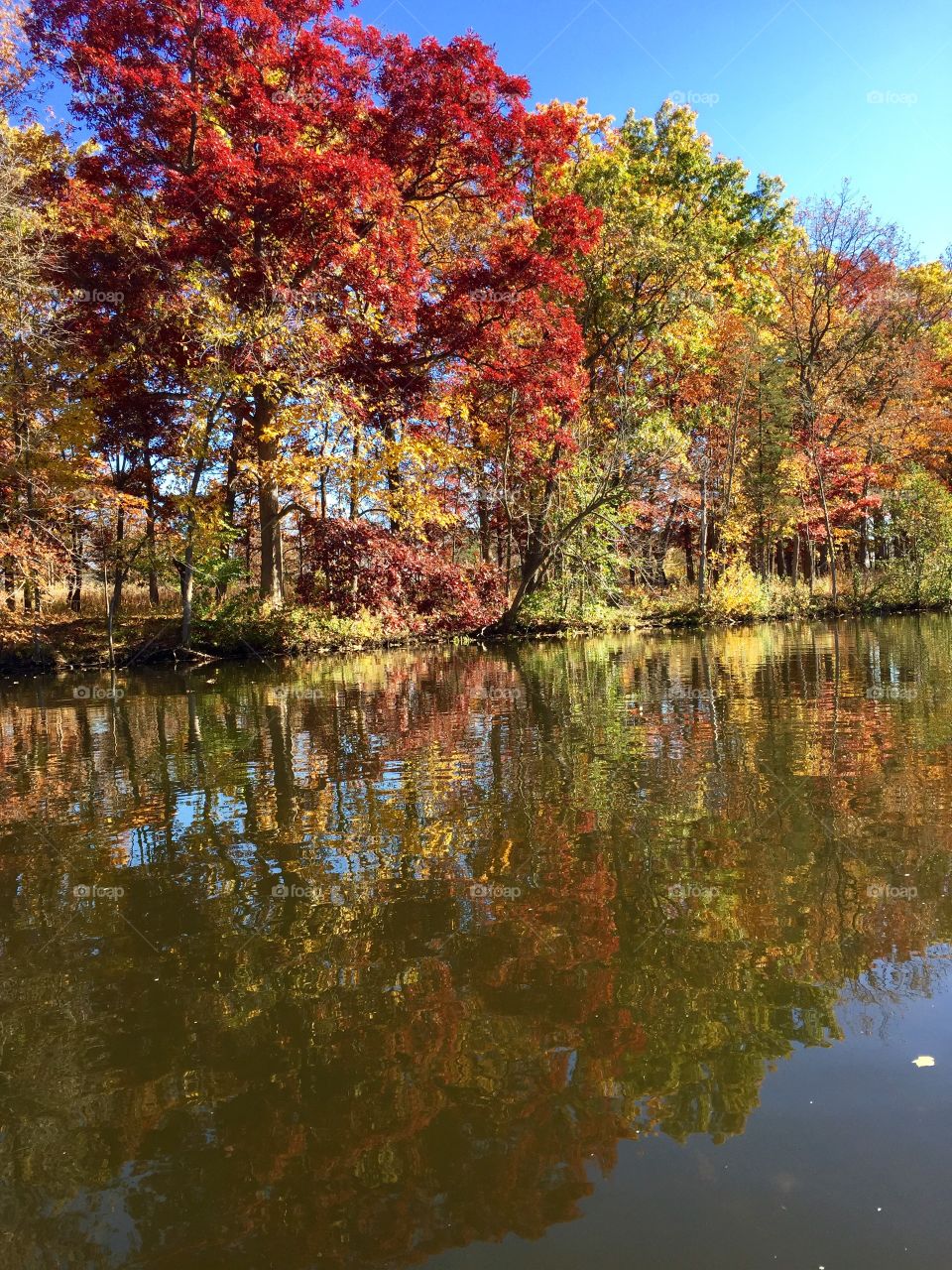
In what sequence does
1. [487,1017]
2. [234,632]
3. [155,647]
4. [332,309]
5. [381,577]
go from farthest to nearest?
[381,577] < [234,632] < [155,647] < [332,309] < [487,1017]

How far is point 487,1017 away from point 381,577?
17.5 m

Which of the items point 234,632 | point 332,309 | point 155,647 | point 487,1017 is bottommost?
point 487,1017

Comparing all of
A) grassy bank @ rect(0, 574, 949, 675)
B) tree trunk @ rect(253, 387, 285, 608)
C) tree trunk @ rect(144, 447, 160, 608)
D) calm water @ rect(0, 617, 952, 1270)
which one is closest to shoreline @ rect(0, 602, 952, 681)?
grassy bank @ rect(0, 574, 949, 675)

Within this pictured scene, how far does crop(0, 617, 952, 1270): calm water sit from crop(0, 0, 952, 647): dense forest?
12.2 meters

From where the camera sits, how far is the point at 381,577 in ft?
66.0

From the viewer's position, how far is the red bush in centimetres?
1978

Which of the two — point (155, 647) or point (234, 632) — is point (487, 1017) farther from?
point (155, 647)

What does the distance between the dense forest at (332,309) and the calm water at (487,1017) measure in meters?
12.2

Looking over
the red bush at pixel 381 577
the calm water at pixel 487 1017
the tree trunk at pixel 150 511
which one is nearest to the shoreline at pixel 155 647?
the red bush at pixel 381 577

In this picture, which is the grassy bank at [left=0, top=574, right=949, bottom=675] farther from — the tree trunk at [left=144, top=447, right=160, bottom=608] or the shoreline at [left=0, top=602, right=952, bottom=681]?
the tree trunk at [left=144, top=447, right=160, bottom=608]

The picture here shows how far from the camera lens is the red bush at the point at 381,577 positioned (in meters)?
19.8

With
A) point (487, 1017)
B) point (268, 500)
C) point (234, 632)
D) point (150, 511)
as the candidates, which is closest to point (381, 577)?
point (268, 500)

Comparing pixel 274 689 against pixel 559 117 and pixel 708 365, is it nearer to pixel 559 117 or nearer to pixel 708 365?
pixel 559 117

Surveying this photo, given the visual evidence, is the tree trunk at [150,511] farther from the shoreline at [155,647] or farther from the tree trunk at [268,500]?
the tree trunk at [268,500]
